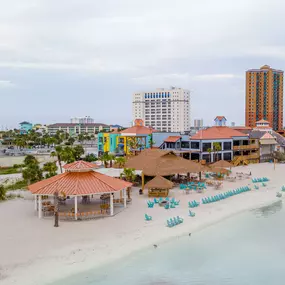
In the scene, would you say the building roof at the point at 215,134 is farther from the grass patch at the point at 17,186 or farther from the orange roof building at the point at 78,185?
the orange roof building at the point at 78,185

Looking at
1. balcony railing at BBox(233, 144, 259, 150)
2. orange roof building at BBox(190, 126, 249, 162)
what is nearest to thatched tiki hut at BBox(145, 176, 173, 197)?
orange roof building at BBox(190, 126, 249, 162)

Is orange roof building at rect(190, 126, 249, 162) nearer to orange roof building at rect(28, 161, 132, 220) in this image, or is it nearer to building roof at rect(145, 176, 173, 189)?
building roof at rect(145, 176, 173, 189)

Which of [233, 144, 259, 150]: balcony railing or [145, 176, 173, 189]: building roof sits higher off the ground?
[233, 144, 259, 150]: balcony railing

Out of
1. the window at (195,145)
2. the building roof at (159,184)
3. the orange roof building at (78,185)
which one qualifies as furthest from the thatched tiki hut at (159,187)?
the window at (195,145)

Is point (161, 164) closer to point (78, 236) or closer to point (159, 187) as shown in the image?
point (159, 187)

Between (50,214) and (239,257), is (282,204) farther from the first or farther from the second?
(50,214)

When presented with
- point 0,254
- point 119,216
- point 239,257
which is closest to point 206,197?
point 119,216
